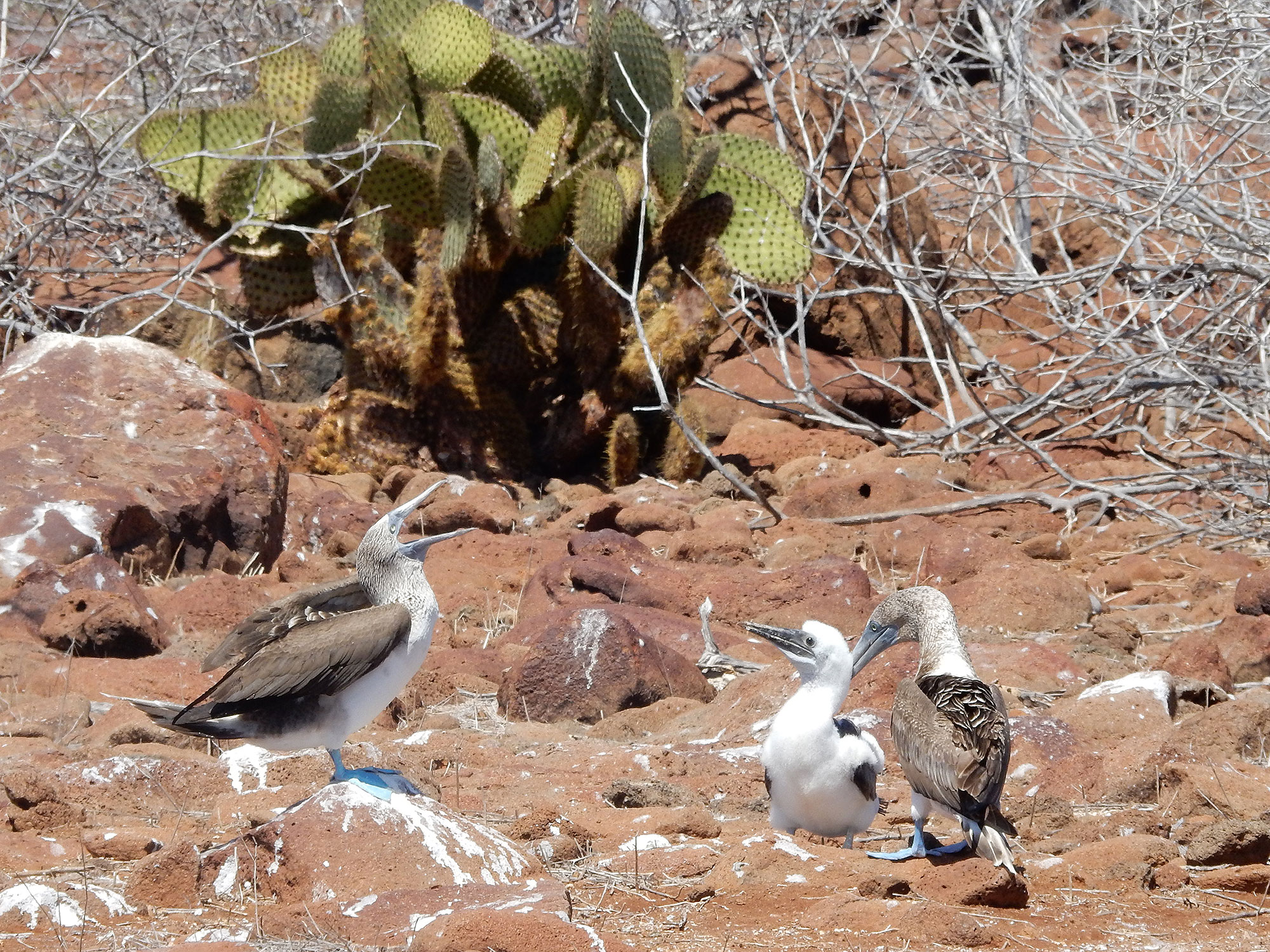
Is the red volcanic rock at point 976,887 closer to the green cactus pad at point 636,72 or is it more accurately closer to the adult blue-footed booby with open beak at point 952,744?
the adult blue-footed booby with open beak at point 952,744

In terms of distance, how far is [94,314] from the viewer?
1069 cm

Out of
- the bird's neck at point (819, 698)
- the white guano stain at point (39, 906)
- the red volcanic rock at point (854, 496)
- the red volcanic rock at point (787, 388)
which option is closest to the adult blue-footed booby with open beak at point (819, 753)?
the bird's neck at point (819, 698)

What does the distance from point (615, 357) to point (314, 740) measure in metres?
6.70

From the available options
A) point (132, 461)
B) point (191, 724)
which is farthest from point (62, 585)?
point (191, 724)

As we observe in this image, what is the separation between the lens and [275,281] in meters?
10.7

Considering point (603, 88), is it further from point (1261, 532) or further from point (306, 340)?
point (1261, 532)

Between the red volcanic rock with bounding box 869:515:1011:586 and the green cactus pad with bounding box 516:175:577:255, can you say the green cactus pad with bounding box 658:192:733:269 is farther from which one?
the red volcanic rock with bounding box 869:515:1011:586

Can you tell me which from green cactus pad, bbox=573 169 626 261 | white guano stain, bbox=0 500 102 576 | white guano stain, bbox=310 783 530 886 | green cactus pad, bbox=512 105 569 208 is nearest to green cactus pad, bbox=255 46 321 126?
green cactus pad, bbox=512 105 569 208

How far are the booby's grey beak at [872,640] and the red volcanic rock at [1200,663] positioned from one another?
1656 millimetres

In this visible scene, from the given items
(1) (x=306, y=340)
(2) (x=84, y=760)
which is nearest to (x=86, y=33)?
(1) (x=306, y=340)

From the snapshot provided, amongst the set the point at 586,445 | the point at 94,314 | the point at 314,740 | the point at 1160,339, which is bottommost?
the point at 586,445

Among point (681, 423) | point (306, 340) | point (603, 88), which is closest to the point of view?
point (681, 423)

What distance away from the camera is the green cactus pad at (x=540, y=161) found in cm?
998

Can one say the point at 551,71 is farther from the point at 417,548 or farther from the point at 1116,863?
the point at 1116,863
